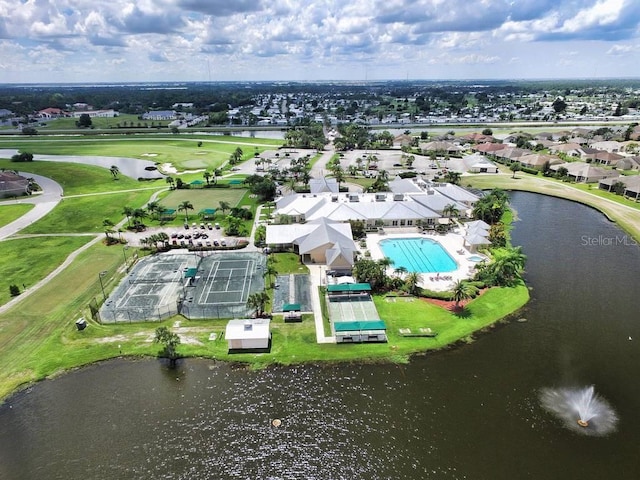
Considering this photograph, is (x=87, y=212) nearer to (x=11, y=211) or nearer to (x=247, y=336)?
(x=11, y=211)

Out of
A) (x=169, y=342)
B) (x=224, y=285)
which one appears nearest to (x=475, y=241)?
(x=224, y=285)

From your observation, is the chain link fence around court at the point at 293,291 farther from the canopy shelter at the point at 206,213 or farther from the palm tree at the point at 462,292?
the canopy shelter at the point at 206,213

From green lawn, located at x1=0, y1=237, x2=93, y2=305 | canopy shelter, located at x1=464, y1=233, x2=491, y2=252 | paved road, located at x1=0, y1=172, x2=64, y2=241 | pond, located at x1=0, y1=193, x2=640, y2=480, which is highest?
canopy shelter, located at x1=464, y1=233, x2=491, y2=252

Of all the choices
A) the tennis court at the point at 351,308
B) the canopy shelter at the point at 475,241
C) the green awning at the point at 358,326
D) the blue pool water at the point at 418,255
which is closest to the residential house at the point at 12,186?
the blue pool water at the point at 418,255

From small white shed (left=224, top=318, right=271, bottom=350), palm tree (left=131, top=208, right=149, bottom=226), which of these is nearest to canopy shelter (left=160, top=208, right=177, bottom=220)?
palm tree (left=131, top=208, right=149, bottom=226)

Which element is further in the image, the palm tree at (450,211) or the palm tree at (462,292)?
the palm tree at (450,211)

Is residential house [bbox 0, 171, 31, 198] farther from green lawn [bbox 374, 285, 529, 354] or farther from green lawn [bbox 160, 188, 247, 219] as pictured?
green lawn [bbox 374, 285, 529, 354]

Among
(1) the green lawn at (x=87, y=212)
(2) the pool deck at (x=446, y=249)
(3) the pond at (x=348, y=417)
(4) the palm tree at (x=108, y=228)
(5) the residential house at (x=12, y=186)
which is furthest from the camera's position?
(5) the residential house at (x=12, y=186)
